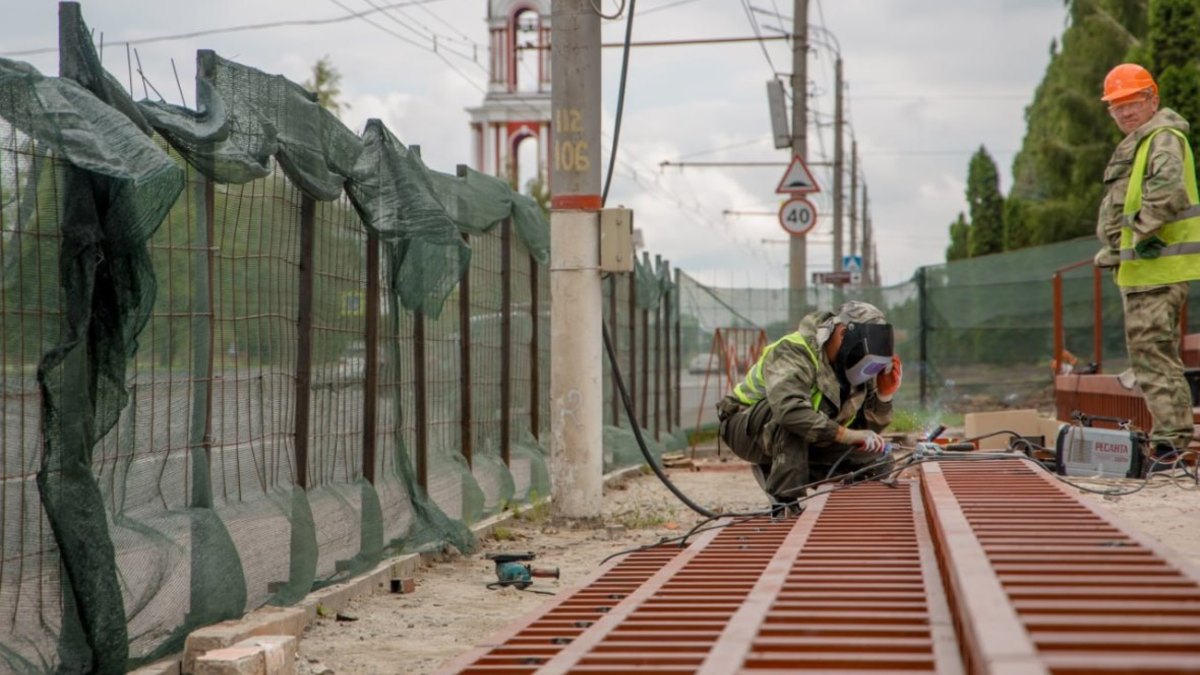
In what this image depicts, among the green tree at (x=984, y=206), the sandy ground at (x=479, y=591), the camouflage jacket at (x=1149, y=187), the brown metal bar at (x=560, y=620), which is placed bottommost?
the sandy ground at (x=479, y=591)

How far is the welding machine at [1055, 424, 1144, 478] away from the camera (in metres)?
8.81

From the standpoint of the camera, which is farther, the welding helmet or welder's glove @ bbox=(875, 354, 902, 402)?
welder's glove @ bbox=(875, 354, 902, 402)

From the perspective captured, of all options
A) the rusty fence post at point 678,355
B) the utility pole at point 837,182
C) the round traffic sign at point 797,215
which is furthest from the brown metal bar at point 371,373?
the utility pole at point 837,182

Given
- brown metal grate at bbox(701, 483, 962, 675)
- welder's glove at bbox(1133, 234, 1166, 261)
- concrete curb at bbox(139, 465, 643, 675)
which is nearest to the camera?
brown metal grate at bbox(701, 483, 962, 675)

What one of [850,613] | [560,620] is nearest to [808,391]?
[560,620]

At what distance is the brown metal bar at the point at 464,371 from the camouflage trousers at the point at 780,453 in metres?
2.00

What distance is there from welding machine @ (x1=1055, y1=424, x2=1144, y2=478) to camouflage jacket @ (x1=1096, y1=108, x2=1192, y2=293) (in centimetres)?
86

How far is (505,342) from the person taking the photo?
12.2 meters

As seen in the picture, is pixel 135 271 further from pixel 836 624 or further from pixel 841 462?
pixel 841 462

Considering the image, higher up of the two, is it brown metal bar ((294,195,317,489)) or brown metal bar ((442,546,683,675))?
brown metal bar ((294,195,317,489))

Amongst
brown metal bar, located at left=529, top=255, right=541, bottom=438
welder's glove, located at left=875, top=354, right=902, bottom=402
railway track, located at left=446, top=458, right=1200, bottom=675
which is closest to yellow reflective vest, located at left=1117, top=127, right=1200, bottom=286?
welder's glove, located at left=875, top=354, right=902, bottom=402

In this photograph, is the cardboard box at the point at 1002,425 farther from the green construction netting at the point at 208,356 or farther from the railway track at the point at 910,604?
the railway track at the point at 910,604

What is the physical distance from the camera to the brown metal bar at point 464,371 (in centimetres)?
1065

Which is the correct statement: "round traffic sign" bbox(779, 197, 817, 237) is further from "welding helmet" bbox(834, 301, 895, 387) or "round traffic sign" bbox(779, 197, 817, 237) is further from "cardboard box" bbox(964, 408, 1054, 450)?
"welding helmet" bbox(834, 301, 895, 387)
